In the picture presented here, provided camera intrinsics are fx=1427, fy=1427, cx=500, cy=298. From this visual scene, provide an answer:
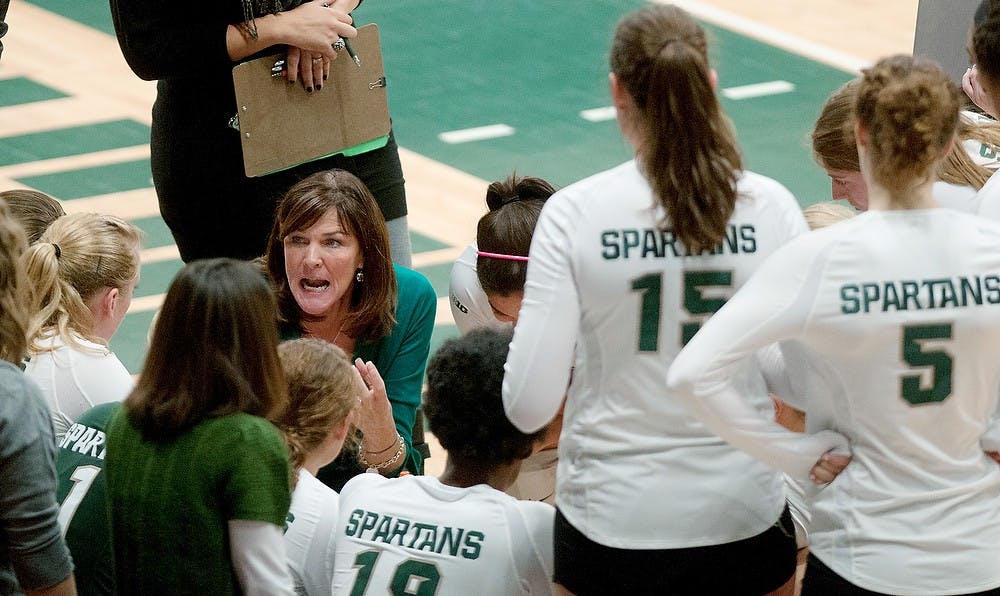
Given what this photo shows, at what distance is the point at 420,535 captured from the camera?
2348mm

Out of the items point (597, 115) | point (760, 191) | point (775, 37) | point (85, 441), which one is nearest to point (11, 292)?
point (85, 441)

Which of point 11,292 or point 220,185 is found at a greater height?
point 11,292

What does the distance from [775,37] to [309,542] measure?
653 cm

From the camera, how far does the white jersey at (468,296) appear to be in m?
3.66

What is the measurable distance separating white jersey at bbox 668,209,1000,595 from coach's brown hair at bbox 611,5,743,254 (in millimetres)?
132

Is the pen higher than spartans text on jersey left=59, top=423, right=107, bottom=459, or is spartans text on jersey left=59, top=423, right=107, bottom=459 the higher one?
the pen

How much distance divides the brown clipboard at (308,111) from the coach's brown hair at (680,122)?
1.44 metres

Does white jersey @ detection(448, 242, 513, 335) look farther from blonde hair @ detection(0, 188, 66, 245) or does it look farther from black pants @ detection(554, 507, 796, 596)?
black pants @ detection(554, 507, 796, 596)

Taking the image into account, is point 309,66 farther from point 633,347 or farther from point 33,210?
point 633,347

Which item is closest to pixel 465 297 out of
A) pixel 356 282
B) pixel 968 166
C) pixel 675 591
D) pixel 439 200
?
pixel 356 282

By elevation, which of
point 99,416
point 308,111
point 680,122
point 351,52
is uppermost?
point 680,122

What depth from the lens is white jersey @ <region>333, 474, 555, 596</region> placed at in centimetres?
232

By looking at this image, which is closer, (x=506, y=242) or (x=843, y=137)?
(x=843, y=137)

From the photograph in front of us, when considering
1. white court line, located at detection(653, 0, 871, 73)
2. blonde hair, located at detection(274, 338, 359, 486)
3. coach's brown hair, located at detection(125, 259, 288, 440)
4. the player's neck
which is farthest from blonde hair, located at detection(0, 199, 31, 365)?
white court line, located at detection(653, 0, 871, 73)
